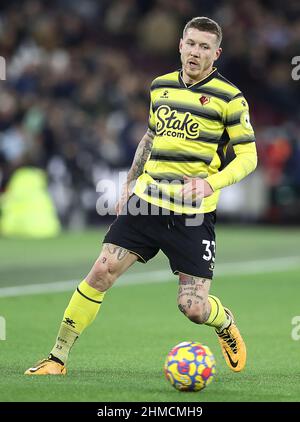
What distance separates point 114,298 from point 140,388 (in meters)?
5.73

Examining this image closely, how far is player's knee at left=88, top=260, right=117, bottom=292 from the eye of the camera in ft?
26.6

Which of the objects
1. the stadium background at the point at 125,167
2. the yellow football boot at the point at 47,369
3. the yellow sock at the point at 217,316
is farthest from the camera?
the stadium background at the point at 125,167

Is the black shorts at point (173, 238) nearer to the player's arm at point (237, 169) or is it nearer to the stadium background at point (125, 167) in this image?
the player's arm at point (237, 169)

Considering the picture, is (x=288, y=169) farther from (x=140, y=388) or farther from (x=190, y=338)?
(x=140, y=388)

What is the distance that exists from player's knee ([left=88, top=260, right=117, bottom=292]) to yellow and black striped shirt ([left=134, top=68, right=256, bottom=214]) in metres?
0.57

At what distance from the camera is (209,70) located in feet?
27.2

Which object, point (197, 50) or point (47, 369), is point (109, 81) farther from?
point (47, 369)

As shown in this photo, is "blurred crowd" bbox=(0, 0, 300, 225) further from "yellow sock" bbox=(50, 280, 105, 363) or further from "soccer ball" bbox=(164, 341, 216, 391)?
"soccer ball" bbox=(164, 341, 216, 391)

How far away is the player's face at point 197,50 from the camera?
8.08 meters

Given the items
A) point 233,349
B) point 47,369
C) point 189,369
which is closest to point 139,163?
point 233,349

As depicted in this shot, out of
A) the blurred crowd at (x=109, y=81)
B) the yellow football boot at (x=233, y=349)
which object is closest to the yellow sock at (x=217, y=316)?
the yellow football boot at (x=233, y=349)

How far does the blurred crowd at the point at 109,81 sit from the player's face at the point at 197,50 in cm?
1441

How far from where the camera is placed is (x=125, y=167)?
23578mm
